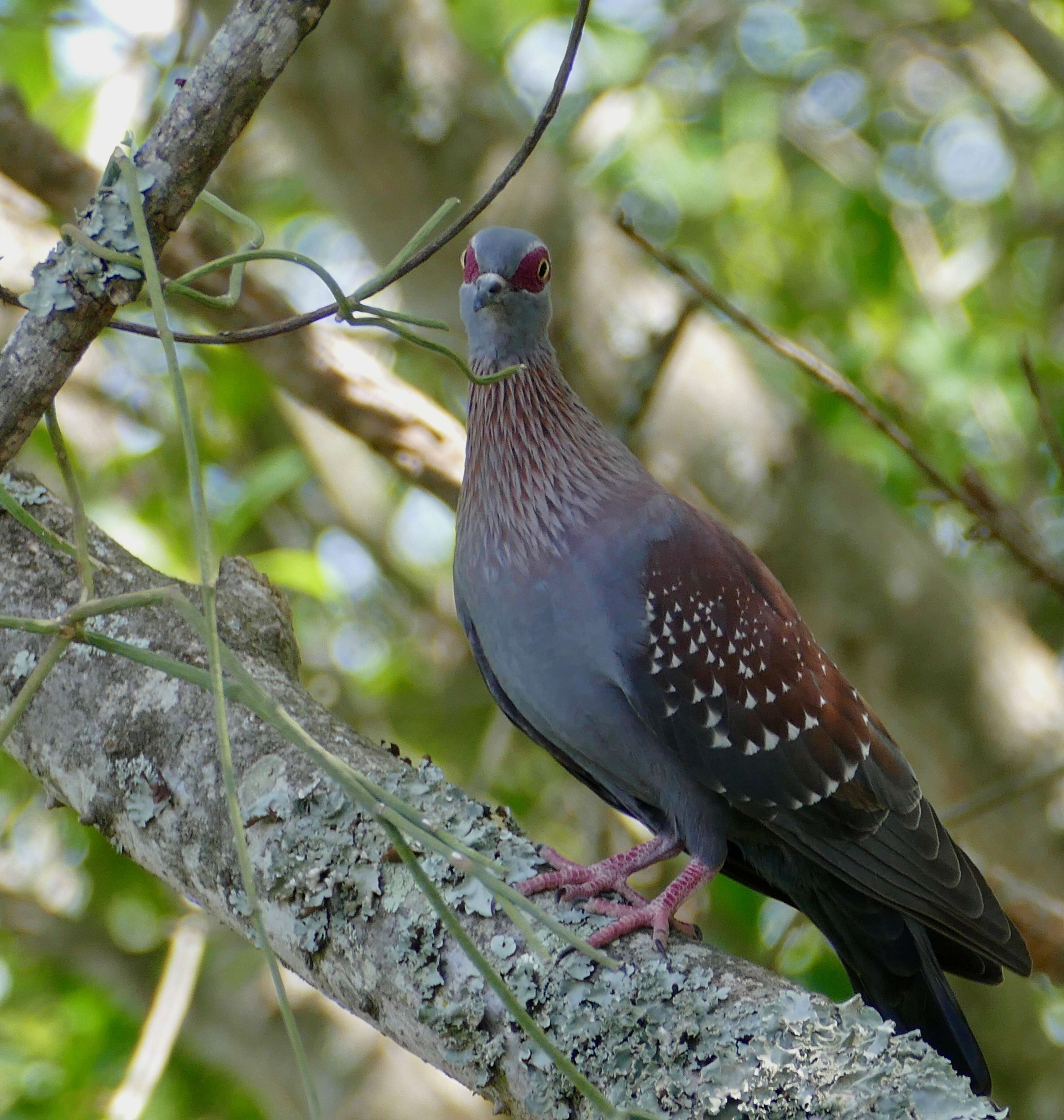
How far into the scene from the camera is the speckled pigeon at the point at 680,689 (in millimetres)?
2104

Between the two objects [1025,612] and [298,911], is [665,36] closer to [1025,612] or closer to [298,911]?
[1025,612]

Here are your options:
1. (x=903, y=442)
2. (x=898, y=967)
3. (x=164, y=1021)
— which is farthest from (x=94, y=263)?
(x=164, y=1021)

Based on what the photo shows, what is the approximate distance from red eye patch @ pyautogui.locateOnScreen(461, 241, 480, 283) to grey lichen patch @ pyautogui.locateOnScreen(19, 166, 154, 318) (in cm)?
106

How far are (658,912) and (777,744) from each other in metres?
0.58

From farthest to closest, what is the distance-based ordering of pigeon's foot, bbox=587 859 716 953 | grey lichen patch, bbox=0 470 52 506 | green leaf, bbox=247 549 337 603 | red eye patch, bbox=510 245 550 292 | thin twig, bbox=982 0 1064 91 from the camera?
green leaf, bbox=247 549 337 603, thin twig, bbox=982 0 1064 91, red eye patch, bbox=510 245 550 292, grey lichen patch, bbox=0 470 52 506, pigeon's foot, bbox=587 859 716 953

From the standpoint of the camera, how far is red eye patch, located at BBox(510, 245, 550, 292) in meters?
2.31

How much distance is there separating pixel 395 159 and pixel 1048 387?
214cm

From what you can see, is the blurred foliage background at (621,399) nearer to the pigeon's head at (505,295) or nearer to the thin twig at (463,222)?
the pigeon's head at (505,295)

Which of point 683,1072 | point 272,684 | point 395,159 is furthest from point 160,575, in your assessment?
point 395,159

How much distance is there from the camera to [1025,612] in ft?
14.2

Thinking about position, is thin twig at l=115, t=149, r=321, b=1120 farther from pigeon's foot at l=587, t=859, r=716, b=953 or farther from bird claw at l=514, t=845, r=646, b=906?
bird claw at l=514, t=845, r=646, b=906

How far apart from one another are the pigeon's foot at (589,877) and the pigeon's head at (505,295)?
1.03 metres

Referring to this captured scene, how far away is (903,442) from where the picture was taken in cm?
239

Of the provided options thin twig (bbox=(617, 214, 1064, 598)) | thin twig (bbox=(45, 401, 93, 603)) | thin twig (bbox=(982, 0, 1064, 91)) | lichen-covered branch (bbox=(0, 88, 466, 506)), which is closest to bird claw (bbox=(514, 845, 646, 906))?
thin twig (bbox=(45, 401, 93, 603))
